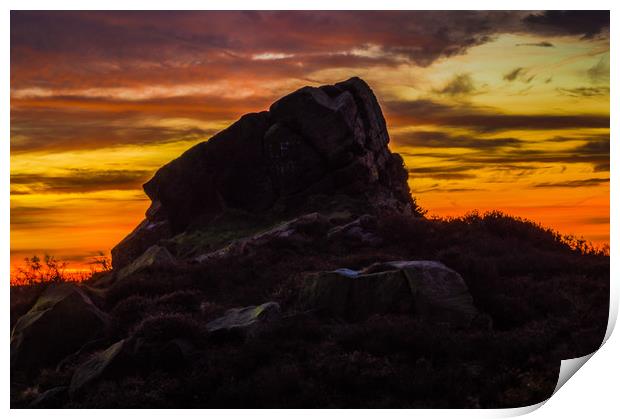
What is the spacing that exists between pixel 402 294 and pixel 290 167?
10.1 metres

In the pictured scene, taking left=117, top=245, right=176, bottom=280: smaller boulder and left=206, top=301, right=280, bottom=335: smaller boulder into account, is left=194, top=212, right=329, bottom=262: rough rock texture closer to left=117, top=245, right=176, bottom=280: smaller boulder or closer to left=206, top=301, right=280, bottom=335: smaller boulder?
left=117, top=245, right=176, bottom=280: smaller boulder

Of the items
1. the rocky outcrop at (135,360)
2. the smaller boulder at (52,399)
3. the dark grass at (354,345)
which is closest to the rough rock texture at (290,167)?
the dark grass at (354,345)

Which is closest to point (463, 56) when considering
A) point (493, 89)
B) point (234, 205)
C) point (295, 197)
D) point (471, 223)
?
point (493, 89)

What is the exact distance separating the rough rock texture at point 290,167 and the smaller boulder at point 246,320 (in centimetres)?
846

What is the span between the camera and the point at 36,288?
18500 millimetres

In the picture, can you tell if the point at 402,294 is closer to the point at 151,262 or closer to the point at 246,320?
the point at 246,320

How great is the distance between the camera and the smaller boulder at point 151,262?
67.8 feet

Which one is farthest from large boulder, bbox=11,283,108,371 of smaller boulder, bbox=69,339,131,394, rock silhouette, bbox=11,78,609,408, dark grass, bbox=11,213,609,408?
smaller boulder, bbox=69,339,131,394

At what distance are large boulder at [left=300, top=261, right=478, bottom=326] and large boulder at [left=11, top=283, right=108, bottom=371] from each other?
396 cm

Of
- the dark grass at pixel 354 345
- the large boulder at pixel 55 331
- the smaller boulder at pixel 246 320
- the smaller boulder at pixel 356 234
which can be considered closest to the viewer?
the dark grass at pixel 354 345

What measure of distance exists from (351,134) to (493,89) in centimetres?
651

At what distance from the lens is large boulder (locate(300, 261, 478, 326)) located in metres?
15.4

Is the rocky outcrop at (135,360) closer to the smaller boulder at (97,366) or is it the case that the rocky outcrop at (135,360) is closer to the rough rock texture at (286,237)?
the smaller boulder at (97,366)

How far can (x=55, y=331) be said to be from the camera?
52.7 ft
